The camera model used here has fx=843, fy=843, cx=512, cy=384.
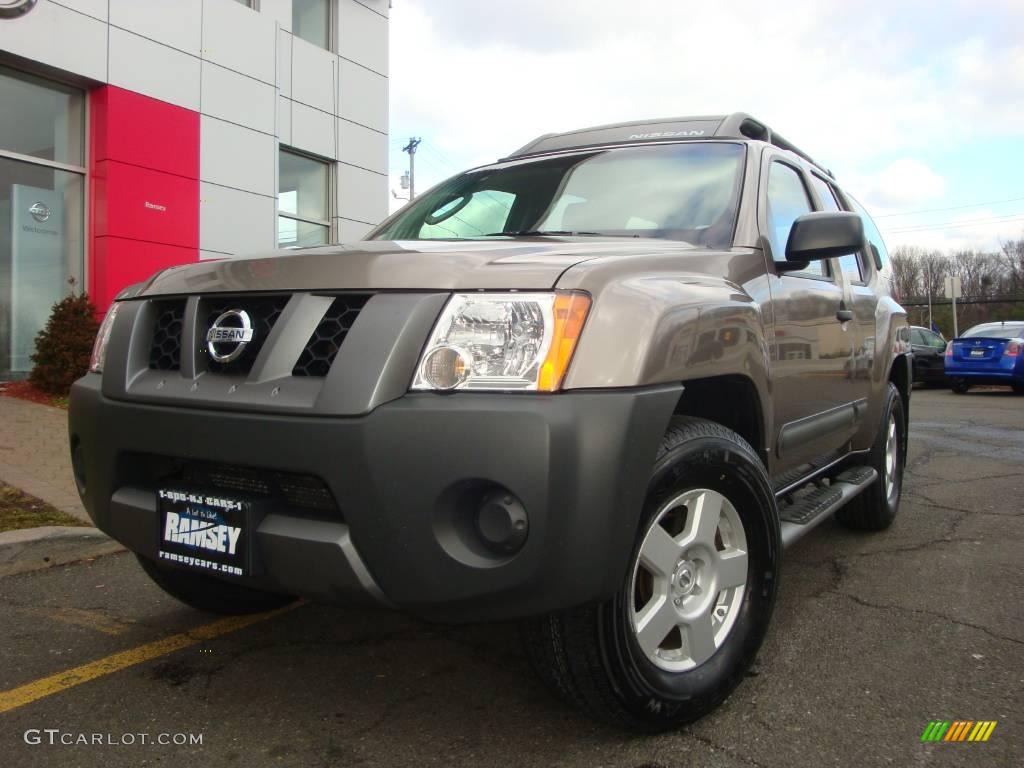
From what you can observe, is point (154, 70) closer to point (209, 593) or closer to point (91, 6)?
point (91, 6)

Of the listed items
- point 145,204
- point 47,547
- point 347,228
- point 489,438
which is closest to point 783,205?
point 489,438

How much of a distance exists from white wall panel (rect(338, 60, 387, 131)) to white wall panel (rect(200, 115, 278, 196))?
5.62ft

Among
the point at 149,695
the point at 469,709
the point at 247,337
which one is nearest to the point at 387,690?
the point at 469,709

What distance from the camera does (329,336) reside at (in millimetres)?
1964

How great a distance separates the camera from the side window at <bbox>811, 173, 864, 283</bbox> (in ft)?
12.6

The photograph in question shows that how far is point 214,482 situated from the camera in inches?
84.4

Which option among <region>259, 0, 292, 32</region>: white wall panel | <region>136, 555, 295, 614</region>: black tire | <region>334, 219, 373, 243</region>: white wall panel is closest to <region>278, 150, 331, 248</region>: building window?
<region>334, 219, 373, 243</region>: white wall panel

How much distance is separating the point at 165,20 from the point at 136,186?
2193 mm

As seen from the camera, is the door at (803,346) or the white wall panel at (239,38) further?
the white wall panel at (239,38)

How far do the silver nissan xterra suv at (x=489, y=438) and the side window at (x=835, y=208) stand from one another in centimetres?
115

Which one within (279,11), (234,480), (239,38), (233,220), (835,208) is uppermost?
(279,11)

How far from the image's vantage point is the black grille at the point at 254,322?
207 cm

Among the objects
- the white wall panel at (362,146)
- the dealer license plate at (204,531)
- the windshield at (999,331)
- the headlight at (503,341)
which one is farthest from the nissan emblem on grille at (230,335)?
the windshield at (999,331)

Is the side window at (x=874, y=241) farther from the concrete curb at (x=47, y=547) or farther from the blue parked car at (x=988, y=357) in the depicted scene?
the blue parked car at (x=988, y=357)
